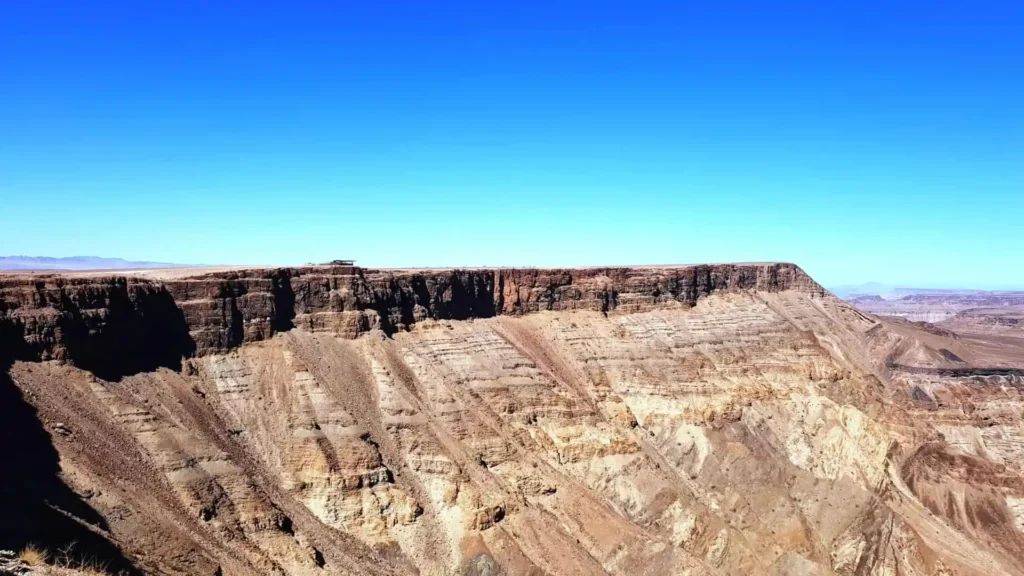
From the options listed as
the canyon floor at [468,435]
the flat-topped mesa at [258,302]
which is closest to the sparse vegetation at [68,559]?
the canyon floor at [468,435]

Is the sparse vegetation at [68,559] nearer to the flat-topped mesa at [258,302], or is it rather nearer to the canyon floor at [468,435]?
the canyon floor at [468,435]

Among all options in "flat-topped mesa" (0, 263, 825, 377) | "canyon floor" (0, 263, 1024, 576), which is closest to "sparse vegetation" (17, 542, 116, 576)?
"canyon floor" (0, 263, 1024, 576)

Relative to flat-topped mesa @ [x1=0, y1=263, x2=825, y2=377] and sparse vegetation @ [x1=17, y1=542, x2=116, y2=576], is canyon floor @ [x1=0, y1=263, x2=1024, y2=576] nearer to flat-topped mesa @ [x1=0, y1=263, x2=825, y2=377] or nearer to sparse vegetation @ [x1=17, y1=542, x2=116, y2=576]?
flat-topped mesa @ [x1=0, y1=263, x2=825, y2=377]

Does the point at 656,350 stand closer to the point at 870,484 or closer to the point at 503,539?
the point at 870,484

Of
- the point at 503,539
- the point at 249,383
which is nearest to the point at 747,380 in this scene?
the point at 503,539

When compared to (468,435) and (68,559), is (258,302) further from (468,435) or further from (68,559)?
(68,559)

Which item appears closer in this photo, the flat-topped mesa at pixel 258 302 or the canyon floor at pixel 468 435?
the canyon floor at pixel 468 435
